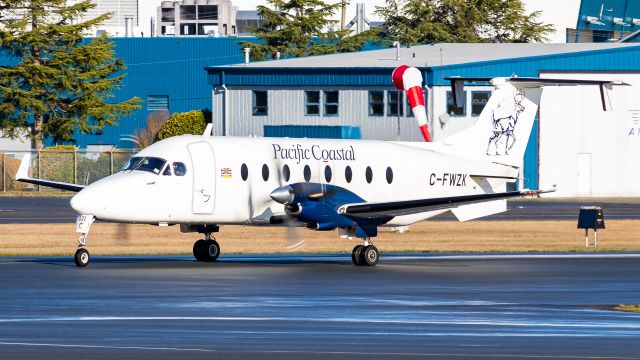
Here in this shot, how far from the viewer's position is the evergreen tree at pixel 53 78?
8906 cm

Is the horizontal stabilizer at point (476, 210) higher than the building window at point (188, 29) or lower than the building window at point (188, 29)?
lower

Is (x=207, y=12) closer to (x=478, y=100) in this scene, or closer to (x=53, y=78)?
(x=53, y=78)

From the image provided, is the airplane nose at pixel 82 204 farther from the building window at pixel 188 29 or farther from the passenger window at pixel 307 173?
the building window at pixel 188 29

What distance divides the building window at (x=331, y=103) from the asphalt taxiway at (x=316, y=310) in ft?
147

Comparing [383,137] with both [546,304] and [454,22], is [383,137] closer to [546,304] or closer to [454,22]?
[454,22]

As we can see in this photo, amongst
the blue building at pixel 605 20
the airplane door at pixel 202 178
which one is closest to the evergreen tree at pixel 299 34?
the blue building at pixel 605 20

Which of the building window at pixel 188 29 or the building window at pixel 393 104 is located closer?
the building window at pixel 393 104

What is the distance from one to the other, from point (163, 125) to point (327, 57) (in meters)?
11.8

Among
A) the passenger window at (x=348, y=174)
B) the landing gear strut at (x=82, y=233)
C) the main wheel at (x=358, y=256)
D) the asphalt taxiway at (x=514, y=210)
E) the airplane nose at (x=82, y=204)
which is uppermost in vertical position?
the passenger window at (x=348, y=174)

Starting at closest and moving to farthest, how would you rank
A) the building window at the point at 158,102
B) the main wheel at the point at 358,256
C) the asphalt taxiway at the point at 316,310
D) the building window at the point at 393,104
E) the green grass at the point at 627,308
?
the asphalt taxiway at the point at 316,310 < the green grass at the point at 627,308 < the main wheel at the point at 358,256 < the building window at the point at 393,104 < the building window at the point at 158,102

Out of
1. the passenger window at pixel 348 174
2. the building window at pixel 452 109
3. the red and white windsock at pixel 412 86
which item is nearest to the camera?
the passenger window at pixel 348 174

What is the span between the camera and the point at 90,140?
106125 mm

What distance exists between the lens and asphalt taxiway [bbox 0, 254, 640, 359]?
1883cm

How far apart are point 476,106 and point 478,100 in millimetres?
346
